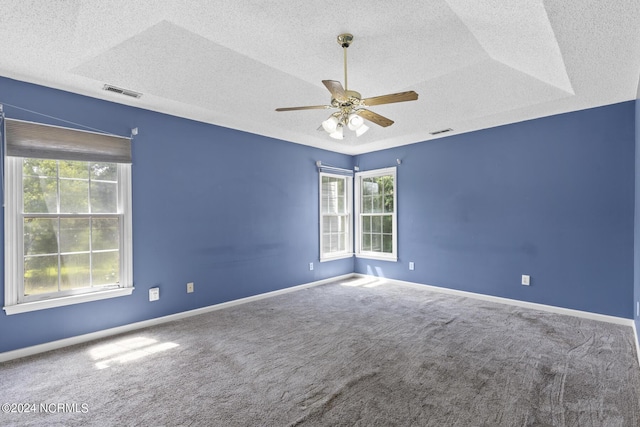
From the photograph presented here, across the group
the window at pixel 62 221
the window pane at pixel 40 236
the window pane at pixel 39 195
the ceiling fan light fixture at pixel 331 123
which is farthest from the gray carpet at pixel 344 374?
the ceiling fan light fixture at pixel 331 123

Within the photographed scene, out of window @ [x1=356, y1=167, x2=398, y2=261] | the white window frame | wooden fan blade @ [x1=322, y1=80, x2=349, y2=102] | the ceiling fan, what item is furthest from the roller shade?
window @ [x1=356, y1=167, x2=398, y2=261]

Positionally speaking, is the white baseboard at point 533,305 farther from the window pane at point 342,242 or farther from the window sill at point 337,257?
the window pane at point 342,242

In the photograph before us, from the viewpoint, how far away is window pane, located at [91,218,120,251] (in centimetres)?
327

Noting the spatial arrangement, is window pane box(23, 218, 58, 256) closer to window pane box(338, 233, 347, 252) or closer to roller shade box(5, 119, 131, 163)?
roller shade box(5, 119, 131, 163)

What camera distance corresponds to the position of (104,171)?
3334 millimetres

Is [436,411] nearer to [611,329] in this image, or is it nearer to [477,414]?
[477,414]

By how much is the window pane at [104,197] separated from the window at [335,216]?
3.12 metres

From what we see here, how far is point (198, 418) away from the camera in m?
1.94

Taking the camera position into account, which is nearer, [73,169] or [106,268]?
[73,169]

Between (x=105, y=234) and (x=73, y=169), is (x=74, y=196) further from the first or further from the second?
(x=105, y=234)

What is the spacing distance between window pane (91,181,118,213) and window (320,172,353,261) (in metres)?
3.12

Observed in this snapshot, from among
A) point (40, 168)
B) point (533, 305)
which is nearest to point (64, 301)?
point (40, 168)

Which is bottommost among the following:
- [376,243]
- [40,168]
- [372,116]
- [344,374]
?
[344,374]

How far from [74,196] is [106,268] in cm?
79
